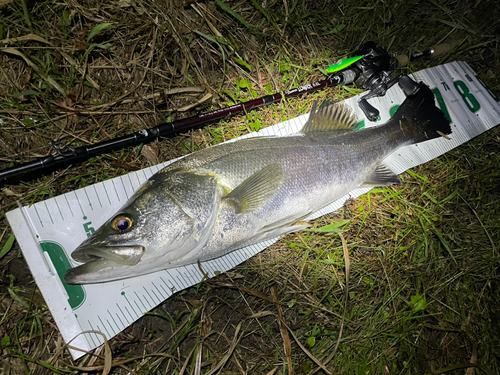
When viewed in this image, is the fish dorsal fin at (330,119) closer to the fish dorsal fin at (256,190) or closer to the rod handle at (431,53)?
the fish dorsal fin at (256,190)

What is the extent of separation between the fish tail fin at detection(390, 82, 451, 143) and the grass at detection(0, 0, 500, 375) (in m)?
0.35

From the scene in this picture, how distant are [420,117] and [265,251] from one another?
1.94 meters

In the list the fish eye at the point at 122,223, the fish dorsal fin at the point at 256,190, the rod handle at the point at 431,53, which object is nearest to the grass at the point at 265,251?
the rod handle at the point at 431,53

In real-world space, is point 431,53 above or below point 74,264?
above

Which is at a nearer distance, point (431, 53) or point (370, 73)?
point (370, 73)

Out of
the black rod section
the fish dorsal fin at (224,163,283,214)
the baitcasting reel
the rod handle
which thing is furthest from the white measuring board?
the rod handle

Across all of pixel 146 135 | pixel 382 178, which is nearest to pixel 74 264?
pixel 146 135

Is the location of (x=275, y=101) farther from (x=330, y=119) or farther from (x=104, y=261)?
(x=104, y=261)

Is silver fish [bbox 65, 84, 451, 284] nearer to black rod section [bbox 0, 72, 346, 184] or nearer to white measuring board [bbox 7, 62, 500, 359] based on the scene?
white measuring board [bbox 7, 62, 500, 359]

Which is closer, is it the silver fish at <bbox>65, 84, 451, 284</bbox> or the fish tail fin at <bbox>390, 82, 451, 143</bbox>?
the silver fish at <bbox>65, 84, 451, 284</bbox>

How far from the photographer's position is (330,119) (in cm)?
262

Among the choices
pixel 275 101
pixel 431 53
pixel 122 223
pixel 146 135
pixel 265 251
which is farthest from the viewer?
pixel 431 53

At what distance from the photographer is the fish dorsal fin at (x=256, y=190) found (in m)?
2.08

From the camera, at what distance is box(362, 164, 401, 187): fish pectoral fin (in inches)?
105
